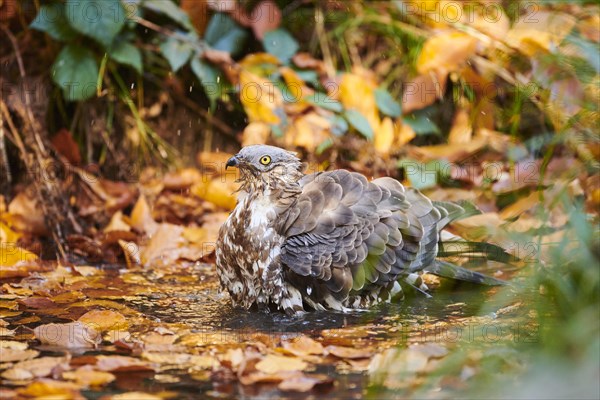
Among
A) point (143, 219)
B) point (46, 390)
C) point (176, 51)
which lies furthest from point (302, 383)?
point (176, 51)

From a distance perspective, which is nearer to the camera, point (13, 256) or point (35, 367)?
point (35, 367)

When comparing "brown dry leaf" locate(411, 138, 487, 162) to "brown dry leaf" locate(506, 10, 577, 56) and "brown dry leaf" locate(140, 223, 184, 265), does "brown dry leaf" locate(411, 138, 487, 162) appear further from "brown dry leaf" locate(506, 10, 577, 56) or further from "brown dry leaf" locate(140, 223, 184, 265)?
"brown dry leaf" locate(140, 223, 184, 265)

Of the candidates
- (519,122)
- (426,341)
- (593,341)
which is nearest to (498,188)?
(519,122)

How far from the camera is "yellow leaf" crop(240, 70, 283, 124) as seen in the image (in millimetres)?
6496

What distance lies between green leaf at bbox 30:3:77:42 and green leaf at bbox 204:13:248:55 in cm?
115

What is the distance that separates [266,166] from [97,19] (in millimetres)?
2161

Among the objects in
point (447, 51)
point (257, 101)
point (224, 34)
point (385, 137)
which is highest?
point (224, 34)

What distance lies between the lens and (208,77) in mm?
6461

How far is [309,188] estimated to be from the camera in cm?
452

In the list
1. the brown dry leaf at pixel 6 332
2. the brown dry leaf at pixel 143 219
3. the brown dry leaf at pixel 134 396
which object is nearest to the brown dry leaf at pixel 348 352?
the brown dry leaf at pixel 134 396

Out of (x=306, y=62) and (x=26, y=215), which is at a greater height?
(x=306, y=62)

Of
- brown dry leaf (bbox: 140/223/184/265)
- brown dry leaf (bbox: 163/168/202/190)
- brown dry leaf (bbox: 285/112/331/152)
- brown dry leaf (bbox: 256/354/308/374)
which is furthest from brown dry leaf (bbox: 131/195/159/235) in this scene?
brown dry leaf (bbox: 256/354/308/374)

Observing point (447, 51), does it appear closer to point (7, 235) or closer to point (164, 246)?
point (164, 246)

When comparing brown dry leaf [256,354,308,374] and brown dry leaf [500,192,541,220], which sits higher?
brown dry leaf [500,192,541,220]
